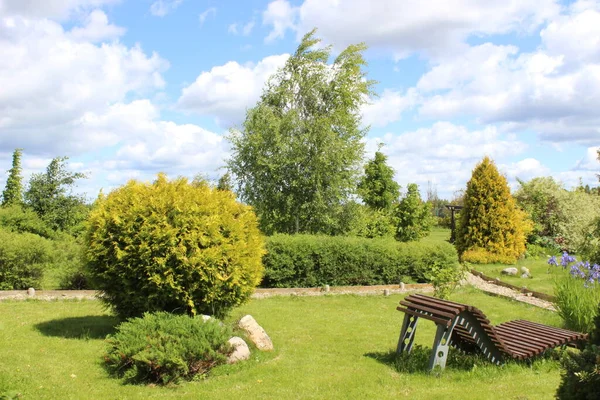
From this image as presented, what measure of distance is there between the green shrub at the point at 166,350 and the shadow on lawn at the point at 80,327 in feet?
5.83

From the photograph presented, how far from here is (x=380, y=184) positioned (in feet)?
103

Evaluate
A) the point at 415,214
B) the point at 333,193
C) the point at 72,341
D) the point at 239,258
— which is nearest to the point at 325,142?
the point at 333,193

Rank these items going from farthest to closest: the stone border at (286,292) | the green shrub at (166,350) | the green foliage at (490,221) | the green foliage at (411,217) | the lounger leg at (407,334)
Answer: the green foliage at (411,217), the green foliage at (490,221), the stone border at (286,292), the lounger leg at (407,334), the green shrub at (166,350)

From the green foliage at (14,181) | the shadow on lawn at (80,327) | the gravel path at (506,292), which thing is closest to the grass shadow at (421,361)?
the gravel path at (506,292)

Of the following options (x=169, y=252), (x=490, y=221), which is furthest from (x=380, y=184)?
(x=169, y=252)

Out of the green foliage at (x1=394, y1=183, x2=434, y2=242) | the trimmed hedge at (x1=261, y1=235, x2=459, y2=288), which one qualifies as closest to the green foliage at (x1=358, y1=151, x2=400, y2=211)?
the green foliage at (x1=394, y1=183, x2=434, y2=242)

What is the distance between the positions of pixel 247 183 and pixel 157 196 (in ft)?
38.1

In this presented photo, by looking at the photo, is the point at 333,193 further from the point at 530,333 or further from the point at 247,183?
the point at 530,333

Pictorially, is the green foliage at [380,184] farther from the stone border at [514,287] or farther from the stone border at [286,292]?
the stone border at [286,292]

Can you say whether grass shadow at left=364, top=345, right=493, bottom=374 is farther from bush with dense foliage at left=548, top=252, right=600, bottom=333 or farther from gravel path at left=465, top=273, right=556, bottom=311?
gravel path at left=465, top=273, right=556, bottom=311

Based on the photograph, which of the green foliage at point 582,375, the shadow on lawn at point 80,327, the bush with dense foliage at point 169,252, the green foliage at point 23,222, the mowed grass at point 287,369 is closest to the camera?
the green foliage at point 582,375

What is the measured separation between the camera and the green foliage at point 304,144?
61.3 ft

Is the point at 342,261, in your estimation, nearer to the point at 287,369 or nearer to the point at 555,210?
the point at 287,369

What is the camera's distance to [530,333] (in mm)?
7785
